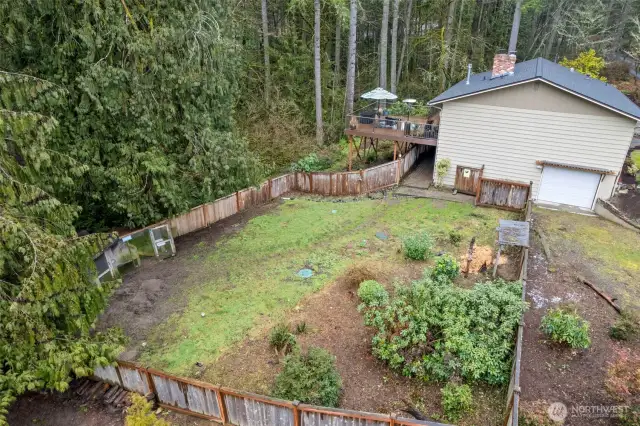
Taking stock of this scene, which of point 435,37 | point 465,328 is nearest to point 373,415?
point 465,328

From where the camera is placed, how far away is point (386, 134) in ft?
62.9

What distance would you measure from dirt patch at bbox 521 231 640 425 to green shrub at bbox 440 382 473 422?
1.17m

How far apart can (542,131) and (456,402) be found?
12.7 metres

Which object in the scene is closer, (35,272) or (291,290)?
(35,272)

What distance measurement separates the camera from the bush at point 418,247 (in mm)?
12719

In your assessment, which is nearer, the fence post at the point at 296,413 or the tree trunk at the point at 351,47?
the fence post at the point at 296,413

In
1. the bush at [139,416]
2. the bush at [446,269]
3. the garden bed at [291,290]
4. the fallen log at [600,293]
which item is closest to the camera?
the bush at [139,416]

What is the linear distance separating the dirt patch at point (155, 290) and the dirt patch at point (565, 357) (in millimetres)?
8726

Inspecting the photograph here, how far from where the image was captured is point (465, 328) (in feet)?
28.7

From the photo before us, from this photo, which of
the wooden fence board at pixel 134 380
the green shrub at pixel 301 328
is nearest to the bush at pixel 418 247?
the green shrub at pixel 301 328

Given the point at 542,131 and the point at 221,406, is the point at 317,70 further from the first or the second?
the point at 221,406

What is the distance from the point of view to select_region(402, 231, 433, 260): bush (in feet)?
41.7

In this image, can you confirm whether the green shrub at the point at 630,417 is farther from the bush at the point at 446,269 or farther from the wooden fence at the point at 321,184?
the wooden fence at the point at 321,184

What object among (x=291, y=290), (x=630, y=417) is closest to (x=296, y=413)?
(x=291, y=290)
